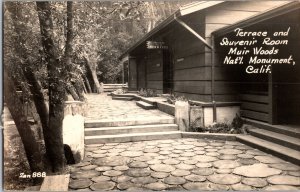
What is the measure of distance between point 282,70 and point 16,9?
6674mm

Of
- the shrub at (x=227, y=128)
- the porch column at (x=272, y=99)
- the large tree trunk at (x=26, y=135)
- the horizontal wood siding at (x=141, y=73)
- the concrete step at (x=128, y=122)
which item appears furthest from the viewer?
the horizontal wood siding at (x=141, y=73)

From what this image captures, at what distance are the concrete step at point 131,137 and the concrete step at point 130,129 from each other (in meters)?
0.23

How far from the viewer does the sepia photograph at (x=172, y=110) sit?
17.1ft

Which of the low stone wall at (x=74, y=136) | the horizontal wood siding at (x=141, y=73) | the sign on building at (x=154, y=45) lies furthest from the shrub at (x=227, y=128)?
the horizontal wood siding at (x=141, y=73)

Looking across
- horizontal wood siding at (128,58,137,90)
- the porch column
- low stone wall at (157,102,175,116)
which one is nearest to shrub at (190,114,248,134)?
the porch column

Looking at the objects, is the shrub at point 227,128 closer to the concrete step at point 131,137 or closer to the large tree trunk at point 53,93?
the concrete step at point 131,137

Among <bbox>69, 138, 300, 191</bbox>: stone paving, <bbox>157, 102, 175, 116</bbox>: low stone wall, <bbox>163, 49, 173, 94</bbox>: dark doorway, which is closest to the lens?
<bbox>69, 138, 300, 191</bbox>: stone paving

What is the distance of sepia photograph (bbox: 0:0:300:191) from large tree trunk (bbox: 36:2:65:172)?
0.7 inches

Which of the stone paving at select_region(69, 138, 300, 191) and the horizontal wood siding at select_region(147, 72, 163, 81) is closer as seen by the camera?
the stone paving at select_region(69, 138, 300, 191)

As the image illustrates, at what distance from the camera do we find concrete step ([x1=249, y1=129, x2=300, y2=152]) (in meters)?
6.29

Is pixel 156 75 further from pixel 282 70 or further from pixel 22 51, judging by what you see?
pixel 22 51

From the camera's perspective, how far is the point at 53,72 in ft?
17.4

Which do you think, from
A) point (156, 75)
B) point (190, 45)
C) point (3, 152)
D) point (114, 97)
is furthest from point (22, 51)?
point (114, 97)

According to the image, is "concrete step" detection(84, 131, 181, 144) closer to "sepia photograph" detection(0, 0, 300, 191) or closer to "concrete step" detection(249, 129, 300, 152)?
"sepia photograph" detection(0, 0, 300, 191)
